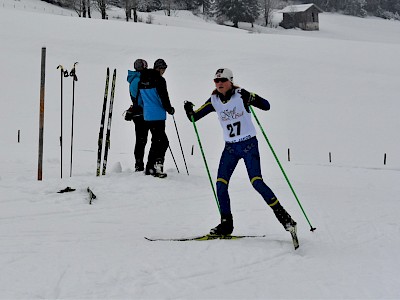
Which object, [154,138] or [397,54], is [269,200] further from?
[397,54]

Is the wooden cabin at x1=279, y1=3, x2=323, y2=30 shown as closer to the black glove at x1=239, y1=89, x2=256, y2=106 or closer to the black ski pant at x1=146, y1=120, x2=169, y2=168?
the black ski pant at x1=146, y1=120, x2=169, y2=168

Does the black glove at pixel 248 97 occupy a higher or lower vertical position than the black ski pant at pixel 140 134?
higher

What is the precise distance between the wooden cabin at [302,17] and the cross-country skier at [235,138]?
2472 inches

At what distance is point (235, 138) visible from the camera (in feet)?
18.4

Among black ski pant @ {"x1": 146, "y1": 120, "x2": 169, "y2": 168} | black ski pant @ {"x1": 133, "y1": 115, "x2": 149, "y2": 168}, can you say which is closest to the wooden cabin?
black ski pant @ {"x1": 133, "y1": 115, "x2": 149, "y2": 168}

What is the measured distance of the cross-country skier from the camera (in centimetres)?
543

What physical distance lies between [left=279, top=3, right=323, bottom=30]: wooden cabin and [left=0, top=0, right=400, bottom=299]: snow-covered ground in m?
41.8

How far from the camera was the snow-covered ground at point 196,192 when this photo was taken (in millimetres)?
4340

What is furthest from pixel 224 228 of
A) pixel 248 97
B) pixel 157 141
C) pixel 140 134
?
pixel 140 134

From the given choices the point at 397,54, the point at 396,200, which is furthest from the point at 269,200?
the point at 397,54

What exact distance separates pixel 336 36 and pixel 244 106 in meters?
58.5

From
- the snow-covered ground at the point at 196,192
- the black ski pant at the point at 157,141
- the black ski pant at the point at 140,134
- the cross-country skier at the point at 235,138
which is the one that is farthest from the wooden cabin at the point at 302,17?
the cross-country skier at the point at 235,138

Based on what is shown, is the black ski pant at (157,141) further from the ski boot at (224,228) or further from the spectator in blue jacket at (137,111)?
the ski boot at (224,228)

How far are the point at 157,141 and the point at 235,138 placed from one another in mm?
3071
